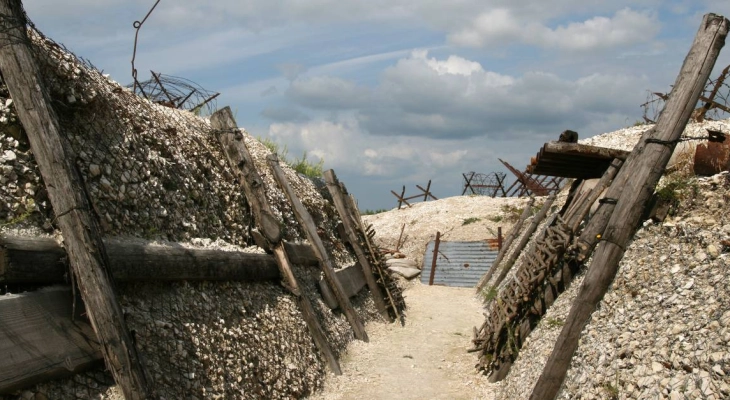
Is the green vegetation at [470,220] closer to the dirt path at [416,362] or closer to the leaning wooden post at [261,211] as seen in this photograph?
the dirt path at [416,362]

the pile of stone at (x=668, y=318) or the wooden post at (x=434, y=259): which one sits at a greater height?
the pile of stone at (x=668, y=318)

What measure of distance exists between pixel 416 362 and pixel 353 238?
10.9ft

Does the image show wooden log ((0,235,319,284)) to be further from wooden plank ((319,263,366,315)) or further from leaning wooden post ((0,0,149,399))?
wooden plank ((319,263,366,315))

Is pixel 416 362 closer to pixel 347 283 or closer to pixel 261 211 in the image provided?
pixel 347 283

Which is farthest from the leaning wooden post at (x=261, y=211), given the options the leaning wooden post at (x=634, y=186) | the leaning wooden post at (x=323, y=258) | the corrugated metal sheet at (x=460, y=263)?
the corrugated metal sheet at (x=460, y=263)

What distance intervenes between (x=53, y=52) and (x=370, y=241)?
740 centimetres

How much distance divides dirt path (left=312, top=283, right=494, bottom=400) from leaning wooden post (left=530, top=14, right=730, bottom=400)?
6.46 feet

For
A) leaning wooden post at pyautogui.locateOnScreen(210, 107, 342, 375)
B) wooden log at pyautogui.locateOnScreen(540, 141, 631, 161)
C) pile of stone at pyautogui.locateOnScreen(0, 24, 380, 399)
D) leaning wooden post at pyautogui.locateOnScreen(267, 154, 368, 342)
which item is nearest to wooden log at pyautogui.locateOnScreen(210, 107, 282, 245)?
leaning wooden post at pyautogui.locateOnScreen(210, 107, 342, 375)

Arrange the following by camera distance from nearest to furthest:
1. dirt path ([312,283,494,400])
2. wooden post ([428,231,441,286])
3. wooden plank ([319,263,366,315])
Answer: dirt path ([312,283,494,400]) → wooden plank ([319,263,366,315]) → wooden post ([428,231,441,286])

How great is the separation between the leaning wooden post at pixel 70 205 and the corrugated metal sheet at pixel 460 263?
13.0 meters

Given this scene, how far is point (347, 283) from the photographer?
11.4 meters

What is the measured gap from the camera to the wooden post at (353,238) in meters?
12.3

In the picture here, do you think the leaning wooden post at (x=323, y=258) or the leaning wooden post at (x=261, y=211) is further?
the leaning wooden post at (x=323, y=258)

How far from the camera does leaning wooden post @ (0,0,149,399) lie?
5.00 m
